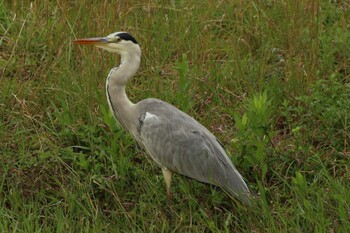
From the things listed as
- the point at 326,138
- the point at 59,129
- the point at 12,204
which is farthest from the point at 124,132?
the point at 326,138

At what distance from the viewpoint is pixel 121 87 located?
5691 millimetres

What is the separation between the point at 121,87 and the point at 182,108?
0.53 m

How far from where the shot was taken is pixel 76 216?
5.36 metres

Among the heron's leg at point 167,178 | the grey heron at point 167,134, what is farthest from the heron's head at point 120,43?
the heron's leg at point 167,178

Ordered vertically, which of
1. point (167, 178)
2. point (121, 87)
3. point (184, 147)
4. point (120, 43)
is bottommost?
point (167, 178)

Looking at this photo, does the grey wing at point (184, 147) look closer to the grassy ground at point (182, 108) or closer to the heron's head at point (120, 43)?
the grassy ground at point (182, 108)

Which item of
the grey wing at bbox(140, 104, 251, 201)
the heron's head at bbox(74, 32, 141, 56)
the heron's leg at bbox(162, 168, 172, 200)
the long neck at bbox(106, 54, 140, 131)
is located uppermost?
the heron's head at bbox(74, 32, 141, 56)

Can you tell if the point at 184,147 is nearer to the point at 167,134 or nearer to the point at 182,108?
the point at 167,134

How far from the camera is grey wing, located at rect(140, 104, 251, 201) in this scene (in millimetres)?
5480

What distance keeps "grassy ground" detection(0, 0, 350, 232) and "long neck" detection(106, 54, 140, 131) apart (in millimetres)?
78

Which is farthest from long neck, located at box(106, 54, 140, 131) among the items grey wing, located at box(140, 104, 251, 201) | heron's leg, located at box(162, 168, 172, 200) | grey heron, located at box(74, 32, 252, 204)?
heron's leg, located at box(162, 168, 172, 200)

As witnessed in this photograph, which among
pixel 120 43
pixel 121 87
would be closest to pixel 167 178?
pixel 121 87

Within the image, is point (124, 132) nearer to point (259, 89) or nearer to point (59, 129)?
point (59, 129)

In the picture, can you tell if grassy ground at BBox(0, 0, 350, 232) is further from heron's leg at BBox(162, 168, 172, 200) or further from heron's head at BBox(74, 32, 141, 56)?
heron's head at BBox(74, 32, 141, 56)
